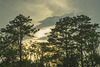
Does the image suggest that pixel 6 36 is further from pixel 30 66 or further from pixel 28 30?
pixel 30 66

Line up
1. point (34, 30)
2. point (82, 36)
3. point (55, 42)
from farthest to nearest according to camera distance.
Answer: point (55, 42), point (34, 30), point (82, 36)

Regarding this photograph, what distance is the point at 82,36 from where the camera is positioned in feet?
70.0

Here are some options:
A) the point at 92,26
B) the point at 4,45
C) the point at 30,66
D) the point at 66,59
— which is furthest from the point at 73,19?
the point at 30,66

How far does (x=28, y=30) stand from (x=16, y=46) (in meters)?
3.89

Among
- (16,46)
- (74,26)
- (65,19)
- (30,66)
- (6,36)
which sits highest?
(65,19)

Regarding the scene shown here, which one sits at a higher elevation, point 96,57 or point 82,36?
point 82,36

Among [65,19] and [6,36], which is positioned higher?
[65,19]

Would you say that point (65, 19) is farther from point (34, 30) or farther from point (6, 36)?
point (6, 36)

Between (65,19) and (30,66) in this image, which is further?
(30,66)

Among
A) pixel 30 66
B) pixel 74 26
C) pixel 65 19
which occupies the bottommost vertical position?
pixel 30 66

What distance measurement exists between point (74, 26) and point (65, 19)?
8.12ft

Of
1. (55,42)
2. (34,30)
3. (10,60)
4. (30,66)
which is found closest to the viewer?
(10,60)

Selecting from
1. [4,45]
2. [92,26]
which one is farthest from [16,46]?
[92,26]

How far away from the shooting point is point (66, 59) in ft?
76.2
